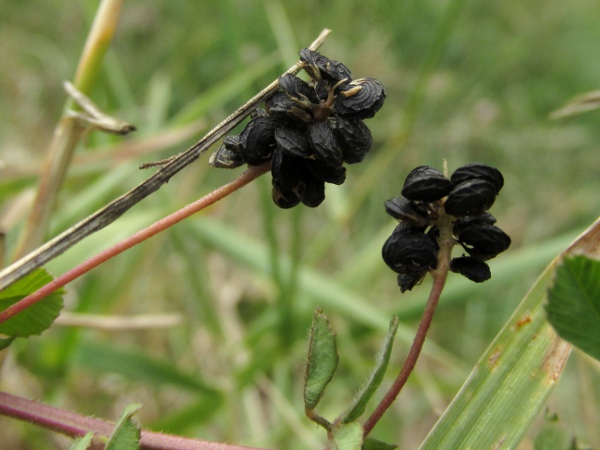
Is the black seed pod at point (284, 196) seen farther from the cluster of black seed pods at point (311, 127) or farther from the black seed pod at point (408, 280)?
the black seed pod at point (408, 280)

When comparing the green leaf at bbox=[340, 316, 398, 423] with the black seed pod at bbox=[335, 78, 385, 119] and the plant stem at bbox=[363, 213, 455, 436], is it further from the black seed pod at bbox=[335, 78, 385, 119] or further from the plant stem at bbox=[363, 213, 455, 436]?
the black seed pod at bbox=[335, 78, 385, 119]

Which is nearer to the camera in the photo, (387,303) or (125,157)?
(125,157)

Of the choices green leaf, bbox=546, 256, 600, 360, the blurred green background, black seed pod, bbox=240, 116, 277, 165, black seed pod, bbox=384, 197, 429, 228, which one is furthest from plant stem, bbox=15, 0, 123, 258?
green leaf, bbox=546, 256, 600, 360

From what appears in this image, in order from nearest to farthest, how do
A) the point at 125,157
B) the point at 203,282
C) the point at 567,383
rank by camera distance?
1. the point at 125,157
2. the point at 203,282
3. the point at 567,383

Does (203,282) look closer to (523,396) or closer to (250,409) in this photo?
(250,409)

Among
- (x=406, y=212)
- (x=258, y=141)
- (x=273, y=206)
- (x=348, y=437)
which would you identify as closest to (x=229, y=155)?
(x=258, y=141)

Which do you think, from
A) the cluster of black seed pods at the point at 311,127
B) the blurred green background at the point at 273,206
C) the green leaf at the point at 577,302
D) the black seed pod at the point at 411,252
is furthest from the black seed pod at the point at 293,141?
the blurred green background at the point at 273,206

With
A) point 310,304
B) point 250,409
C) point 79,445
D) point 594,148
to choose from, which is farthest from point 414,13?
point 79,445
